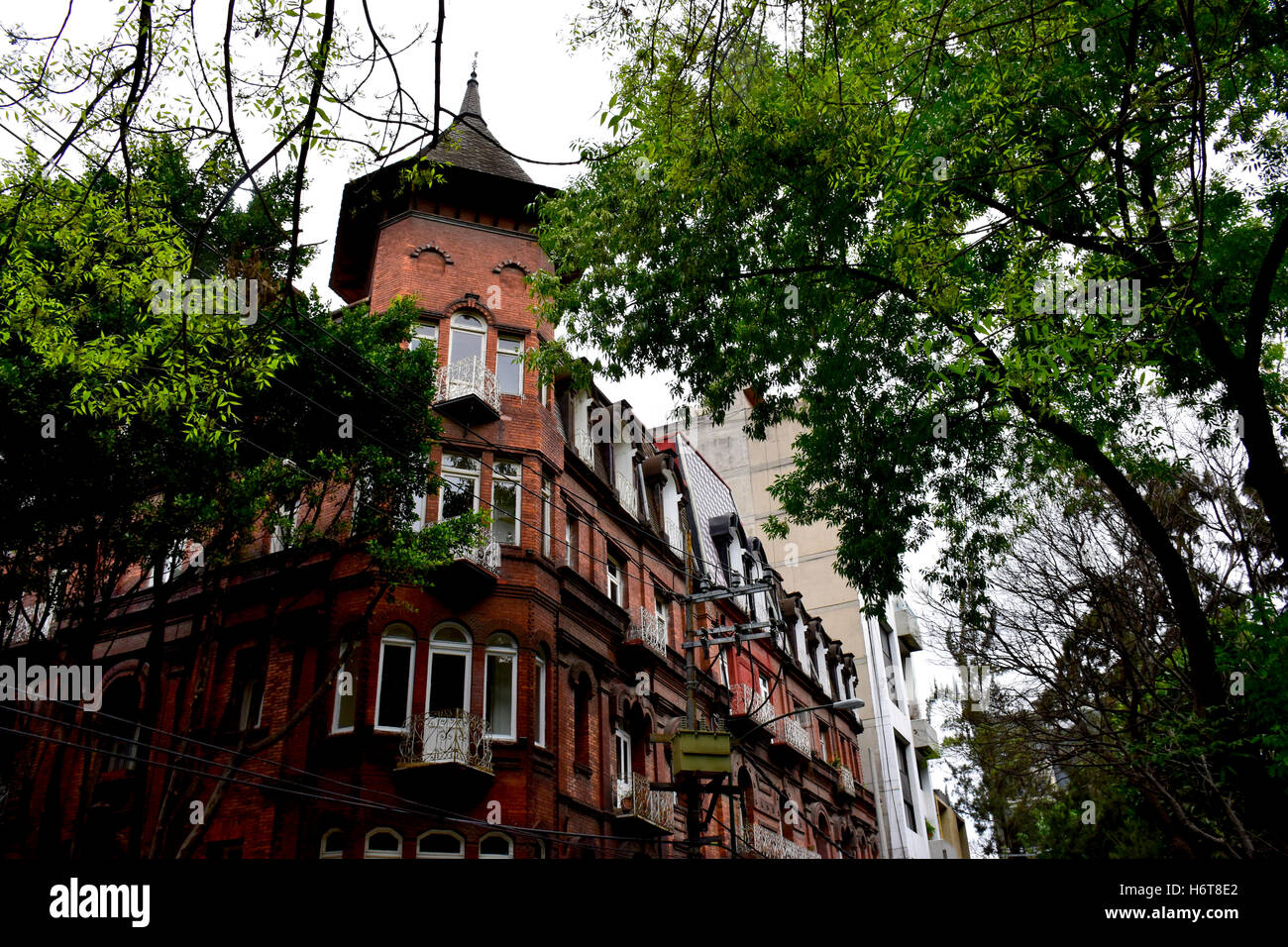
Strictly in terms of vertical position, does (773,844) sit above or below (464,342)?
below

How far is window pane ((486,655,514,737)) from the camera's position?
18.2 m

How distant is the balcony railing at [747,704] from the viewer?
28.3 metres

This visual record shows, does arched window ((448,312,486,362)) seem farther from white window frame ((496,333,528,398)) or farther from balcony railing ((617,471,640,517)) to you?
balcony railing ((617,471,640,517))

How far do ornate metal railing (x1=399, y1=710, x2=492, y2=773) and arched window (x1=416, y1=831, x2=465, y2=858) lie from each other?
4.61 ft

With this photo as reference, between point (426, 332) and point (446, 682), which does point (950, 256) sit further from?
point (426, 332)

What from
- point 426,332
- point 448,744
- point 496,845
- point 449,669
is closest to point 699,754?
point 496,845

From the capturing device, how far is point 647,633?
77.0 feet

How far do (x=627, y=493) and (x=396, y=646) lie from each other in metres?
9.23

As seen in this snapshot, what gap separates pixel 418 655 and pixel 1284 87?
15731mm

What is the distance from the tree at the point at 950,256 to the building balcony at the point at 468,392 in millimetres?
6651

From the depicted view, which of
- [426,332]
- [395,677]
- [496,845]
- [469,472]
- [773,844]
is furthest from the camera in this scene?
[773,844]

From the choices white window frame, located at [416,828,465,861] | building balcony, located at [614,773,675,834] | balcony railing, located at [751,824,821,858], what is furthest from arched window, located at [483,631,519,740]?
balcony railing, located at [751,824,821,858]

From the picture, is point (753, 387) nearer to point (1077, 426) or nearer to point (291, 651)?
point (1077, 426)

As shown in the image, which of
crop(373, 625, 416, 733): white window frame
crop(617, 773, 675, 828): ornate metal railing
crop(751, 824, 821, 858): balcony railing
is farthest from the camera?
crop(751, 824, 821, 858): balcony railing
